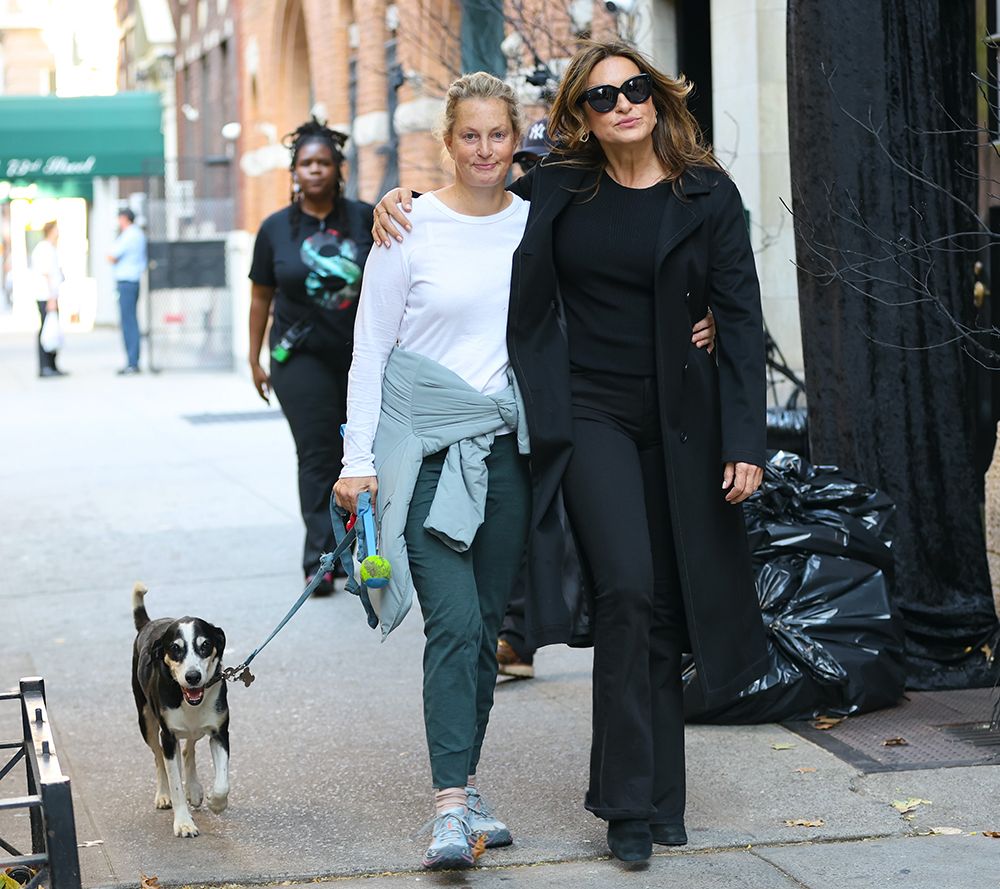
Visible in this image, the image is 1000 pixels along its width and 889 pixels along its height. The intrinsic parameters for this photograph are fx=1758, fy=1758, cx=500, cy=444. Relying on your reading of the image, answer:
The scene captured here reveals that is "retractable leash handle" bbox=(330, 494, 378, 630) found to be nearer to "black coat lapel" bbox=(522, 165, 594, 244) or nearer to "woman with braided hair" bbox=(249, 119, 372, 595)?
"black coat lapel" bbox=(522, 165, 594, 244)

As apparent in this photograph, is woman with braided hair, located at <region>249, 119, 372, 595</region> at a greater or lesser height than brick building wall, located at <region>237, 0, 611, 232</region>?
lesser

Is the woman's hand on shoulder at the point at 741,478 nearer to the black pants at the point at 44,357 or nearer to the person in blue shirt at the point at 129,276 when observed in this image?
the black pants at the point at 44,357

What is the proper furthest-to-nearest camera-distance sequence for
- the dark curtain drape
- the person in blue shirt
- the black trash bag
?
the person in blue shirt
the dark curtain drape
the black trash bag

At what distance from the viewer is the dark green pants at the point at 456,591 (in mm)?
4395

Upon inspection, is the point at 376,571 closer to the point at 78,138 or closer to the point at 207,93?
the point at 207,93

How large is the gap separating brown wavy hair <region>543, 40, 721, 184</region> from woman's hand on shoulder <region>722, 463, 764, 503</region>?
736 mm

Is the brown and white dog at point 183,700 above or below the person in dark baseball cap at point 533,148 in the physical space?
below

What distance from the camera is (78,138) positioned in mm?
28109

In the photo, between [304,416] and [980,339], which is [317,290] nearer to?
[304,416]

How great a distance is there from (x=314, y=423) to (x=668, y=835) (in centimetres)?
387

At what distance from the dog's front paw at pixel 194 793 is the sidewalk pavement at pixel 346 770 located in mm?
77

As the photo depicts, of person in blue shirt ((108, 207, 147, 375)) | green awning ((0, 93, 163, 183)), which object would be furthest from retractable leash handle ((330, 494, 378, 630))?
green awning ((0, 93, 163, 183))

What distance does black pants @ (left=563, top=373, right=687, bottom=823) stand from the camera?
4.34 meters

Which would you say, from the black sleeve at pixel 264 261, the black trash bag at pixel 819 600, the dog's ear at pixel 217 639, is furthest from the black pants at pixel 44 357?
the dog's ear at pixel 217 639
